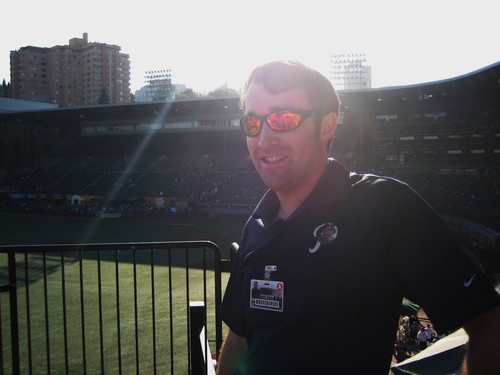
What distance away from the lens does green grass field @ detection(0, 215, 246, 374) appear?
8.47 meters

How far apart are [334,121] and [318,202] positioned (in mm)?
379

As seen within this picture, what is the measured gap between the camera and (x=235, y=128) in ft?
170

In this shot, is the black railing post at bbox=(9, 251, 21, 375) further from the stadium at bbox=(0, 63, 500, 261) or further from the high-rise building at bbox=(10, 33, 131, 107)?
the high-rise building at bbox=(10, 33, 131, 107)

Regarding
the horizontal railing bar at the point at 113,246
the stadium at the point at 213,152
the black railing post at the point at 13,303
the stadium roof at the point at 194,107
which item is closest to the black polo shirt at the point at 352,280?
the horizontal railing bar at the point at 113,246

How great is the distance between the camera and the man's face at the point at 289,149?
181cm

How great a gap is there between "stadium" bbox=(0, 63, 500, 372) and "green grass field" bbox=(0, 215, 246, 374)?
34.2 feet

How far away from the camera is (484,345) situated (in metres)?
1.33

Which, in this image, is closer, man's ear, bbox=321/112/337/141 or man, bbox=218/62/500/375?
man, bbox=218/62/500/375

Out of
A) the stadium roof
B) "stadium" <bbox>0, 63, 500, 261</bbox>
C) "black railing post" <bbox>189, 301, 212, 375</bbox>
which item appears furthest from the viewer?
"stadium" <bbox>0, 63, 500, 261</bbox>

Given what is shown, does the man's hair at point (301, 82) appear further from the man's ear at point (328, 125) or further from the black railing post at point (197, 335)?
the black railing post at point (197, 335)

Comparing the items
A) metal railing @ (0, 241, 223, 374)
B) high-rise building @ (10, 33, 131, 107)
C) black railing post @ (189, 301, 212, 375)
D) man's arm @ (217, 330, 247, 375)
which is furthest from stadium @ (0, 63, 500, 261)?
high-rise building @ (10, 33, 131, 107)

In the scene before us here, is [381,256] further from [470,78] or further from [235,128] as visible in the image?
[235,128]

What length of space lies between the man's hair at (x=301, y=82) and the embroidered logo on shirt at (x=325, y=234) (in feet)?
1.61

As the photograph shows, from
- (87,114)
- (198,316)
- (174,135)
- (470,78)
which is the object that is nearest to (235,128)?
(174,135)
